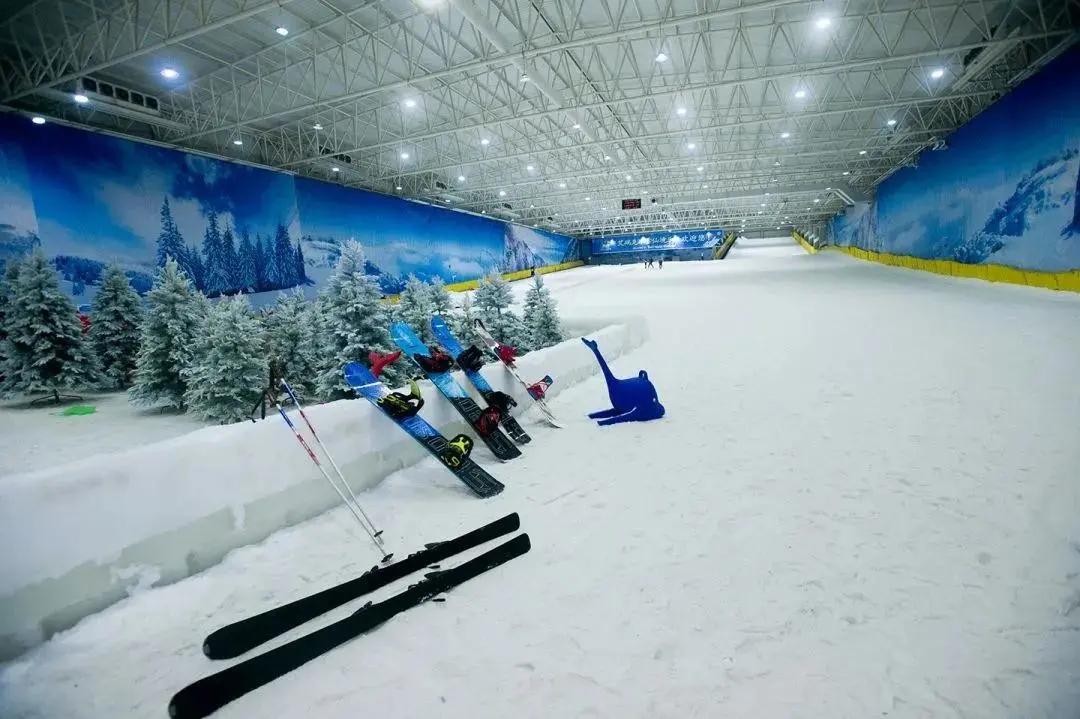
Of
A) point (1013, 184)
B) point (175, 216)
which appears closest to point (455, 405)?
point (175, 216)

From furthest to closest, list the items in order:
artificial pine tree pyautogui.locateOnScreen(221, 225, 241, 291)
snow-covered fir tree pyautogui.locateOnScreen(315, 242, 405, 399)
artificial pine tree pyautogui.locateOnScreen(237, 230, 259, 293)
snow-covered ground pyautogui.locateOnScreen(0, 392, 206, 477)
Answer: artificial pine tree pyautogui.locateOnScreen(237, 230, 259, 293)
artificial pine tree pyautogui.locateOnScreen(221, 225, 241, 291)
snow-covered fir tree pyautogui.locateOnScreen(315, 242, 405, 399)
snow-covered ground pyautogui.locateOnScreen(0, 392, 206, 477)

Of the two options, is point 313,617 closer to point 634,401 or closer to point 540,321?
point 634,401

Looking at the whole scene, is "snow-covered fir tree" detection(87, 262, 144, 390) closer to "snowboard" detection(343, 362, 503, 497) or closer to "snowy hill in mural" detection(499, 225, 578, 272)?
"snowboard" detection(343, 362, 503, 497)

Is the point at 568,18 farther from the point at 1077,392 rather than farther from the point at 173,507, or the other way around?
the point at 173,507

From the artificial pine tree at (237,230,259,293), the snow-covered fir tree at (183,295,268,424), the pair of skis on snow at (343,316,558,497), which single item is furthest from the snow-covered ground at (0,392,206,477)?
the artificial pine tree at (237,230,259,293)

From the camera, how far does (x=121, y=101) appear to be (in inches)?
518

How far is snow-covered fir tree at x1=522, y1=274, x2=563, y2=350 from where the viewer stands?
11320 millimetres

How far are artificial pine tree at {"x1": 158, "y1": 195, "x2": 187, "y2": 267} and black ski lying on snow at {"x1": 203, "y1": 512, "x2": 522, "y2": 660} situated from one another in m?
18.0

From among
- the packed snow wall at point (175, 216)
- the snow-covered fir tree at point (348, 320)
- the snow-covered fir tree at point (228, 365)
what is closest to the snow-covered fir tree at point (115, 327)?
the packed snow wall at point (175, 216)

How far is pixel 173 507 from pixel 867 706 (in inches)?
136

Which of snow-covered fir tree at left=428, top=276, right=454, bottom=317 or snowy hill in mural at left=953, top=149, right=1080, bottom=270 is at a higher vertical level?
snowy hill in mural at left=953, top=149, right=1080, bottom=270

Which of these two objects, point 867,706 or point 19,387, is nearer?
point 867,706

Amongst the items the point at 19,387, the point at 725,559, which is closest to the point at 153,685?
the point at 725,559

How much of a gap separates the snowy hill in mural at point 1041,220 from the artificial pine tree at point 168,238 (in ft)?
87.9
